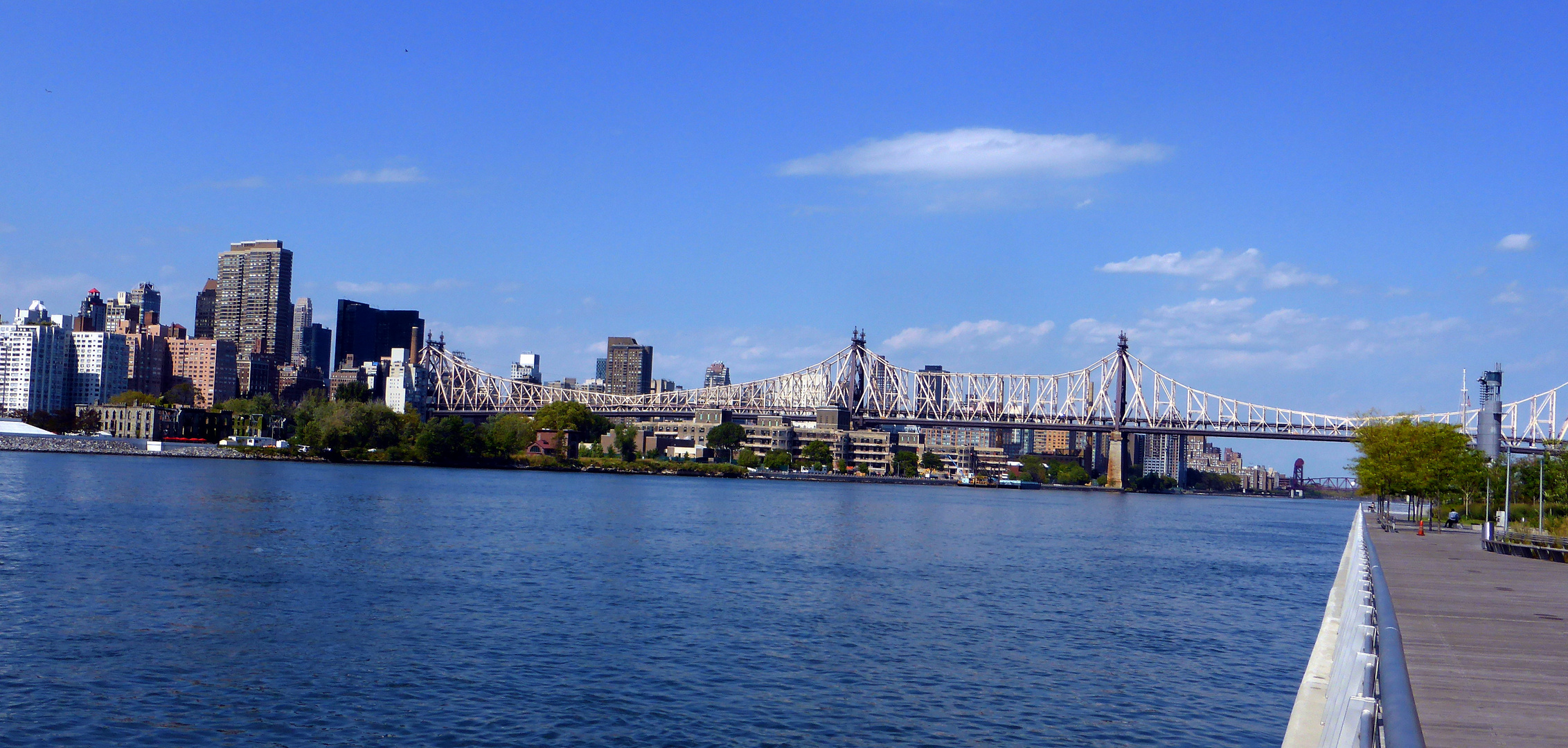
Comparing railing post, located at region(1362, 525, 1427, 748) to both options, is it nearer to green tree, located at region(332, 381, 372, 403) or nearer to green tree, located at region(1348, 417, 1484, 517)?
green tree, located at region(1348, 417, 1484, 517)

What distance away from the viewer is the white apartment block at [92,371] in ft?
642

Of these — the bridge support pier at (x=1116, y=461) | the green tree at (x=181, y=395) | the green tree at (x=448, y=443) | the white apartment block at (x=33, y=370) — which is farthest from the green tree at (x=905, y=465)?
the white apartment block at (x=33, y=370)

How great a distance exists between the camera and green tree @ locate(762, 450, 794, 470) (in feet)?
506

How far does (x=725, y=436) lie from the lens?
157625mm

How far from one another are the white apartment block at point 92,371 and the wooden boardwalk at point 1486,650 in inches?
8256

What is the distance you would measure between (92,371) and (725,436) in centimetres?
11046

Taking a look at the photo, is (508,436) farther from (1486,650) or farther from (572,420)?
(1486,650)

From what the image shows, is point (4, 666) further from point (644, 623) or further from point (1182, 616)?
point (1182, 616)

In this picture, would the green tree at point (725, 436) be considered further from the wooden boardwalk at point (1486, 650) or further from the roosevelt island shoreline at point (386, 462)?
the wooden boardwalk at point (1486, 650)

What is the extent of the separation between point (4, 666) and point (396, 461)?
11870cm

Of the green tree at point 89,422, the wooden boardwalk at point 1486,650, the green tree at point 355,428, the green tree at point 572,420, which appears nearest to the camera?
the wooden boardwalk at point 1486,650

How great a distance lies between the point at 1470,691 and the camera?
32.9 feet

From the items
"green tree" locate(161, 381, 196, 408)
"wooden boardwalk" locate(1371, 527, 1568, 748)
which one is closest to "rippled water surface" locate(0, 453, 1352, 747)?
"wooden boardwalk" locate(1371, 527, 1568, 748)

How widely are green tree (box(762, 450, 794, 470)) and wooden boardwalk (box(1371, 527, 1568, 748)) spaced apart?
130187mm
